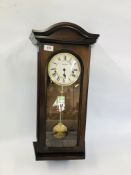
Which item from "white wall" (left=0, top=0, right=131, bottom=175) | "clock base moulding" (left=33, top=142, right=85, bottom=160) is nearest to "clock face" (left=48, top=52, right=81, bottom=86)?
"white wall" (left=0, top=0, right=131, bottom=175)

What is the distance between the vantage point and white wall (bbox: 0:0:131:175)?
1.33 m

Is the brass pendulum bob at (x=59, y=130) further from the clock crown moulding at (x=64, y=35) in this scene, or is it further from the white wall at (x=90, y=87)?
the clock crown moulding at (x=64, y=35)

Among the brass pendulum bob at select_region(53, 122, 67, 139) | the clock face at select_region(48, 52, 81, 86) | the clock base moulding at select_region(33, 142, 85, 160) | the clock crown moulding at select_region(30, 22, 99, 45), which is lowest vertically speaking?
the clock base moulding at select_region(33, 142, 85, 160)

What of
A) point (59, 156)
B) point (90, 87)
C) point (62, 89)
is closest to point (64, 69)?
point (62, 89)

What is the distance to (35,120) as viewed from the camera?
138cm

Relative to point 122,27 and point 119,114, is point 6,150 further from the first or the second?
point 122,27

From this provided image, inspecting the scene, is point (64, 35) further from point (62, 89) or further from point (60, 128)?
point (60, 128)

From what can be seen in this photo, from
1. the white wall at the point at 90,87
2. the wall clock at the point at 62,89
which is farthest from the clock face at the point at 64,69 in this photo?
the white wall at the point at 90,87

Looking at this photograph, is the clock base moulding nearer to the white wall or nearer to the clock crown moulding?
the white wall

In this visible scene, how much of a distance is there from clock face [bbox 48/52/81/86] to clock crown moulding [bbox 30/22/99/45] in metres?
0.07

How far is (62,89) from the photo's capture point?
1.30m

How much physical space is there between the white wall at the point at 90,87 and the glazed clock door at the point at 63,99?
0.12 metres

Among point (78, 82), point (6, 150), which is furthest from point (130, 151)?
point (6, 150)

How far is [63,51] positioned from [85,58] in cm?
11
